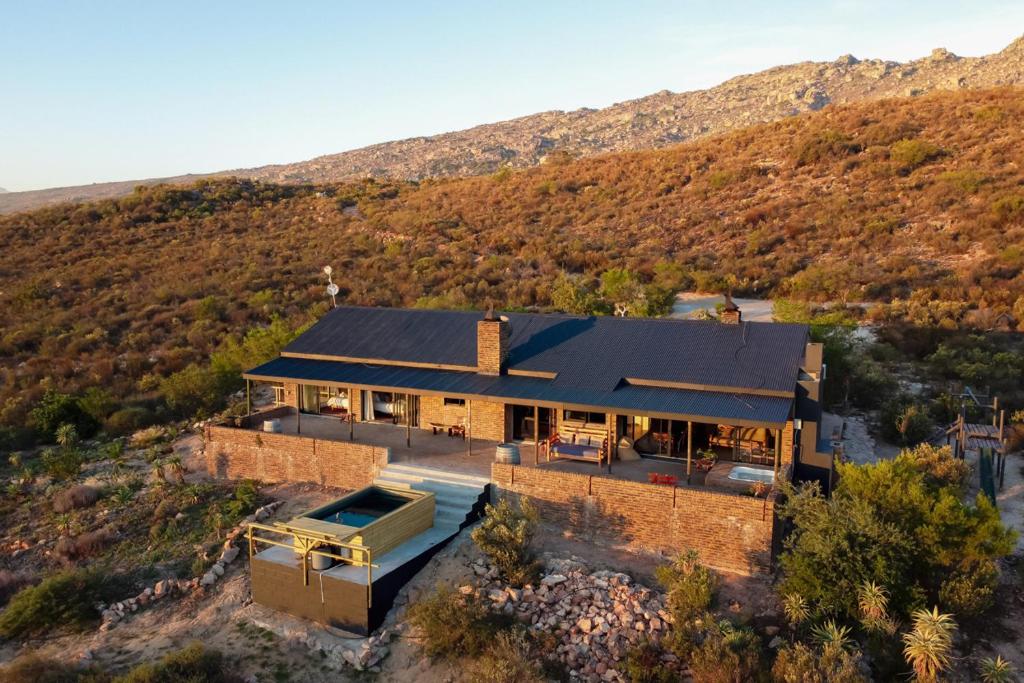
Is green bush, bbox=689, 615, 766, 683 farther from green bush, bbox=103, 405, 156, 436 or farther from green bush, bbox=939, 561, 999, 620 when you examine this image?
green bush, bbox=103, 405, 156, 436

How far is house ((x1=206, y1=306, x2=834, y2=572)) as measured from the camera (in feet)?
47.7

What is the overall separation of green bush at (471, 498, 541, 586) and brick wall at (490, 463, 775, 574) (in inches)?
44.0

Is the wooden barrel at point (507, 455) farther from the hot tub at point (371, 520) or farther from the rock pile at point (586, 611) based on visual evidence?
the rock pile at point (586, 611)

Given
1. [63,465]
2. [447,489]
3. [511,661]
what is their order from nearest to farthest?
[511,661]
[447,489]
[63,465]

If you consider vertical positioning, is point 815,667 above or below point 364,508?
below

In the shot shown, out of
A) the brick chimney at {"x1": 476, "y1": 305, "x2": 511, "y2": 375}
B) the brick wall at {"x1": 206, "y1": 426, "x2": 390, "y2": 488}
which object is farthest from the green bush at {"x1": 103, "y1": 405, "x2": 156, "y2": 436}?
the brick chimney at {"x1": 476, "y1": 305, "x2": 511, "y2": 375}

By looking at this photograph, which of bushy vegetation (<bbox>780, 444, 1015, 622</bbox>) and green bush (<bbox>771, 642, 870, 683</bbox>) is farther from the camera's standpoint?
bushy vegetation (<bbox>780, 444, 1015, 622</bbox>)

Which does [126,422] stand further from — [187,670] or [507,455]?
[187,670]

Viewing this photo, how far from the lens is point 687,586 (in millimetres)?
12016

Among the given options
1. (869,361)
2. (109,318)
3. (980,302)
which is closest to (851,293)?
(980,302)

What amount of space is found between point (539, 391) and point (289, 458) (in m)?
6.71

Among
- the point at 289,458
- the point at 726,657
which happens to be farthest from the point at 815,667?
the point at 289,458

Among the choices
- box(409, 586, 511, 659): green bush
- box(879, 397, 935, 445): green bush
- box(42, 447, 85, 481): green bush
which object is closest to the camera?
box(409, 586, 511, 659): green bush

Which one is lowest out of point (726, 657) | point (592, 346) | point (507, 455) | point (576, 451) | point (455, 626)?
point (455, 626)
